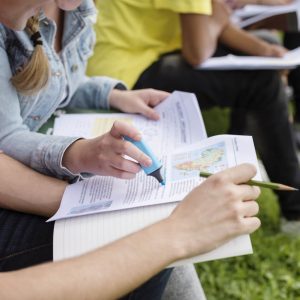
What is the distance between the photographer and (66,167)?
97 centimetres

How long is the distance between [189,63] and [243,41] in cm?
27

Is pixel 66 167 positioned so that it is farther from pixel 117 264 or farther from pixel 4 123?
pixel 117 264

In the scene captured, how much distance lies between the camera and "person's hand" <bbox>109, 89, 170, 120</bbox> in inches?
48.0

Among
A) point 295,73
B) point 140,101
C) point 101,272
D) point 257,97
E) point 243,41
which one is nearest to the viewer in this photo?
point 101,272

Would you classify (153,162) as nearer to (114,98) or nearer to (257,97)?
(114,98)

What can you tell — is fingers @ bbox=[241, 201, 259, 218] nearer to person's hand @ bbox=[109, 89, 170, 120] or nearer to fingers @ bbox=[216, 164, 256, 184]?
fingers @ bbox=[216, 164, 256, 184]

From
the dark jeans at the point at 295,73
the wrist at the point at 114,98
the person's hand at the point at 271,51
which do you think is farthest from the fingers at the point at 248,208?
the dark jeans at the point at 295,73

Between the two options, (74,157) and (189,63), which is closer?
(74,157)

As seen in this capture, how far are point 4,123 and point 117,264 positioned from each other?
456 mm

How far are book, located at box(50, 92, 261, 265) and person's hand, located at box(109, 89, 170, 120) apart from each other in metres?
0.10

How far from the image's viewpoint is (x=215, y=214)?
758mm

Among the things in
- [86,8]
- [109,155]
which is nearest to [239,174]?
[109,155]

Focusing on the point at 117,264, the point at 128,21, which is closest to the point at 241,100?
the point at 128,21

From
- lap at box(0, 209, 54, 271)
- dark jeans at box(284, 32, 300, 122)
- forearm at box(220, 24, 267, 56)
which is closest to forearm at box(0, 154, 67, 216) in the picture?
lap at box(0, 209, 54, 271)
